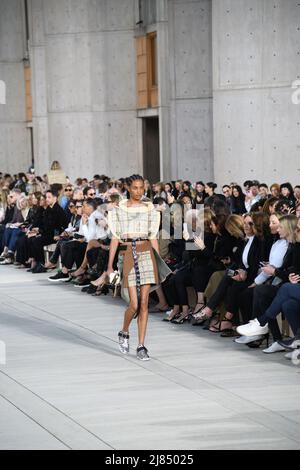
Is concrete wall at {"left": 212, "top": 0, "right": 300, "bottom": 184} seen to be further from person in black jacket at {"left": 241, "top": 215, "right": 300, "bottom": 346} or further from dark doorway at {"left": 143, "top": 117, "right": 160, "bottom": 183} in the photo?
person in black jacket at {"left": 241, "top": 215, "right": 300, "bottom": 346}

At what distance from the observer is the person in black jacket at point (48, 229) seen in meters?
19.8

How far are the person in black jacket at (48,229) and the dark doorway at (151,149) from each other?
49.6 ft

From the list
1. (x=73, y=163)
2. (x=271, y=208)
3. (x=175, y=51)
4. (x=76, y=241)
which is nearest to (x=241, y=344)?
(x=271, y=208)

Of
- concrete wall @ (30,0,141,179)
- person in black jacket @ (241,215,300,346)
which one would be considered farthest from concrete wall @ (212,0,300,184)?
person in black jacket @ (241,215,300,346)

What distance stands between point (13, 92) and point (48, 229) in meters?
28.6

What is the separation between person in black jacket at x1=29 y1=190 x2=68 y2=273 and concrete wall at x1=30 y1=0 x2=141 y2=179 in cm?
1376

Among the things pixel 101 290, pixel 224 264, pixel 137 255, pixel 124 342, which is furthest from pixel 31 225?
pixel 137 255

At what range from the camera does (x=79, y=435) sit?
7.95 m

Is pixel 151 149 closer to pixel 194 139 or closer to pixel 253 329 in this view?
pixel 194 139

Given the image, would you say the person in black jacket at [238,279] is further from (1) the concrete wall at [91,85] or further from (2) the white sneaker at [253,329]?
(1) the concrete wall at [91,85]

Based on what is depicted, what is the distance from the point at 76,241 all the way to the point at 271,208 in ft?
16.7

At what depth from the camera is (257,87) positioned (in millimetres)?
23281

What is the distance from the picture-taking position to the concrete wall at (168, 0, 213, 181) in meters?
29.2

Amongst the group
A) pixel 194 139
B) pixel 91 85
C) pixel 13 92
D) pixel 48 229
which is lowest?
pixel 48 229
